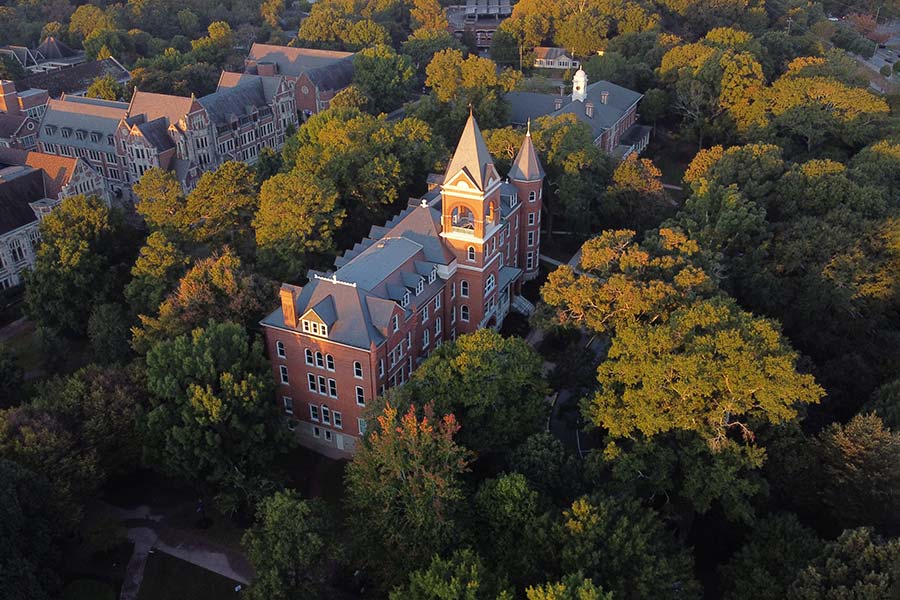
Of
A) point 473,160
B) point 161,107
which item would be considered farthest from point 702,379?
point 161,107

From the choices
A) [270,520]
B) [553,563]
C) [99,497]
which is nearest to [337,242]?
[99,497]

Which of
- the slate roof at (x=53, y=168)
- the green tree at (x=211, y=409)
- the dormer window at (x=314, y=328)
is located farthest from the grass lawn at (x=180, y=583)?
the slate roof at (x=53, y=168)

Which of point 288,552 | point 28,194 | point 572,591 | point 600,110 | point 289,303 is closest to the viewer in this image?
point 572,591

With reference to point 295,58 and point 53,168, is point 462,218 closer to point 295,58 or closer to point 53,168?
point 53,168

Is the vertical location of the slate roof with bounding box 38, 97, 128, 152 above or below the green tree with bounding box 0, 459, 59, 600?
above

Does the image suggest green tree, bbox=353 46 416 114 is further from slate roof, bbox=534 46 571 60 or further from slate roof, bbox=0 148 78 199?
slate roof, bbox=0 148 78 199

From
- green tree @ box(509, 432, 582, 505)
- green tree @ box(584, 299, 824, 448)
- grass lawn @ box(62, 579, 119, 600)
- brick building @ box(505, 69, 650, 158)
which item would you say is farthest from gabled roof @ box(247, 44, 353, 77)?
grass lawn @ box(62, 579, 119, 600)
